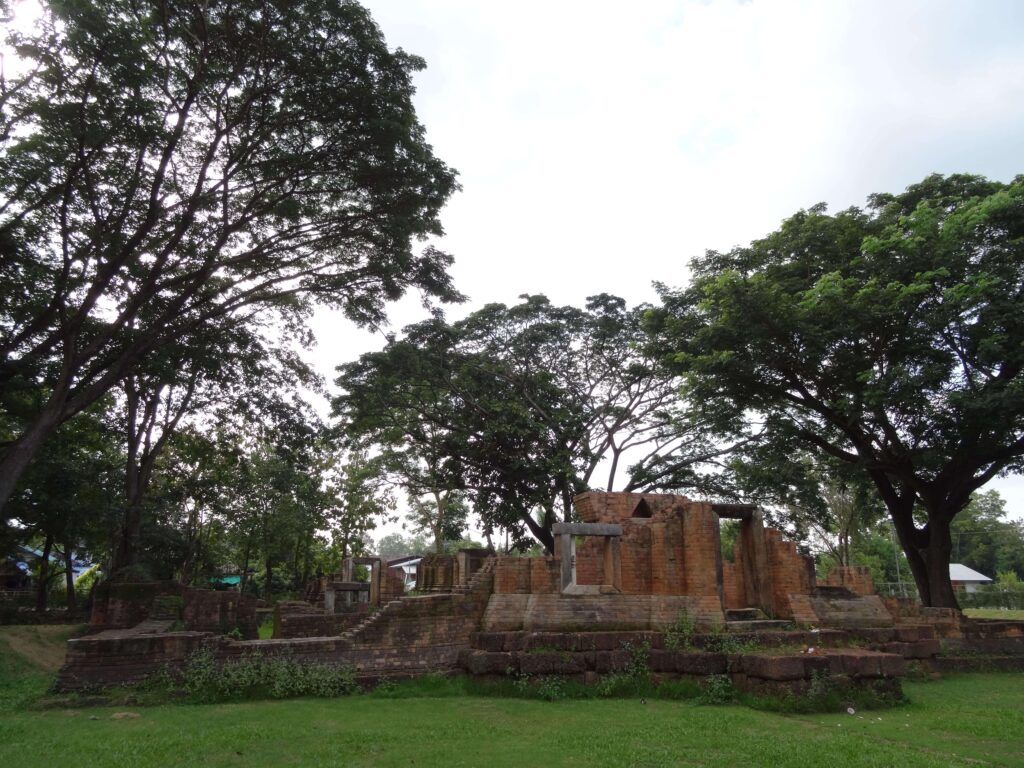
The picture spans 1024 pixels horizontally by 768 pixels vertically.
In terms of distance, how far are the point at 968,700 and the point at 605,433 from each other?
15.3 metres

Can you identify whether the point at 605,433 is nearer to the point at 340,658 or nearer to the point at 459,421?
the point at 459,421

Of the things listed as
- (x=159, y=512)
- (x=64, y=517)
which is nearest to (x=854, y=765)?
(x=64, y=517)

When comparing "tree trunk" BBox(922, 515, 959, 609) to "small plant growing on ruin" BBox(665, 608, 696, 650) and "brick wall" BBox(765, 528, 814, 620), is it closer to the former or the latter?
"brick wall" BBox(765, 528, 814, 620)

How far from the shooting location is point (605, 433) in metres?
24.9

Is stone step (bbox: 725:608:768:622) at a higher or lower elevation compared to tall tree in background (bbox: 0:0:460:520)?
lower

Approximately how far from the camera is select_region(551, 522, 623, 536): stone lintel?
1220 cm

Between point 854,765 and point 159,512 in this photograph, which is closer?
point 854,765

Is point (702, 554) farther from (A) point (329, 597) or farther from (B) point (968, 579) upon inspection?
(B) point (968, 579)

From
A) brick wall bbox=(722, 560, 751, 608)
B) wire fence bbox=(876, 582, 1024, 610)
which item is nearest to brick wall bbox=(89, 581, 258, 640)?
brick wall bbox=(722, 560, 751, 608)

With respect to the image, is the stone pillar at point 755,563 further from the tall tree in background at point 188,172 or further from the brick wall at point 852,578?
the tall tree in background at point 188,172

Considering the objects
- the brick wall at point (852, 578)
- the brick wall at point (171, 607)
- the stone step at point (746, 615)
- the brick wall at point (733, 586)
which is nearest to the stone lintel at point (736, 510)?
the brick wall at point (733, 586)

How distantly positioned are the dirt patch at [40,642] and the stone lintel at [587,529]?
42.9 ft

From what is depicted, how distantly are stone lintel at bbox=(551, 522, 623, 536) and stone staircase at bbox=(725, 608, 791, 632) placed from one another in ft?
8.25

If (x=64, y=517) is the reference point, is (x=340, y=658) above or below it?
below
